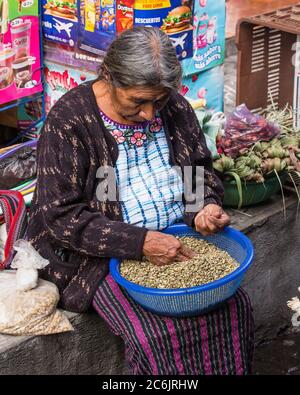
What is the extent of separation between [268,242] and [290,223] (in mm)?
175

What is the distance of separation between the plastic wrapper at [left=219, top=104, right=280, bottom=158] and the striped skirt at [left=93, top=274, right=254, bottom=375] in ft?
3.24

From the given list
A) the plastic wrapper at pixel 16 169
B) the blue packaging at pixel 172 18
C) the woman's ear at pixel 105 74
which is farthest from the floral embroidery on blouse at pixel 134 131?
the plastic wrapper at pixel 16 169

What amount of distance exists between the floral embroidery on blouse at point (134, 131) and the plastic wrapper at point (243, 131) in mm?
750

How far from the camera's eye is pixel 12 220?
3.18 meters

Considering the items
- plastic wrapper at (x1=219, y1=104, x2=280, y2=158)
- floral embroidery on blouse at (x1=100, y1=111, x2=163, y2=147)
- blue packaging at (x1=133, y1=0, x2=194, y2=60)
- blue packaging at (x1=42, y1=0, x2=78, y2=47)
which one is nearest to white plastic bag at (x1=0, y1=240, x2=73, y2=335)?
floral embroidery on blouse at (x1=100, y1=111, x2=163, y2=147)

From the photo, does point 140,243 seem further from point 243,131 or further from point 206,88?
point 206,88

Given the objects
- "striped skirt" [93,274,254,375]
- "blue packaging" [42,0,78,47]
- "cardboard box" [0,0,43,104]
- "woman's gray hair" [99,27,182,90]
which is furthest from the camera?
"blue packaging" [42,0,78,47]

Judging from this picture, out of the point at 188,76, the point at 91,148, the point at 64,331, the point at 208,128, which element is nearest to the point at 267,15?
the point at 188,76

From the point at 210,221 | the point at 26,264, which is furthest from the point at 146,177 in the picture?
the point at 26,264

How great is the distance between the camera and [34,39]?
4.06 metres

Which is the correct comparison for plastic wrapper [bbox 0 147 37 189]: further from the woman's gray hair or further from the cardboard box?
the woman's gray hair

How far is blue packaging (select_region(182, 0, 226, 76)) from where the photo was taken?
4.02 m

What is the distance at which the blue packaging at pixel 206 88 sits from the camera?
13.6ft
